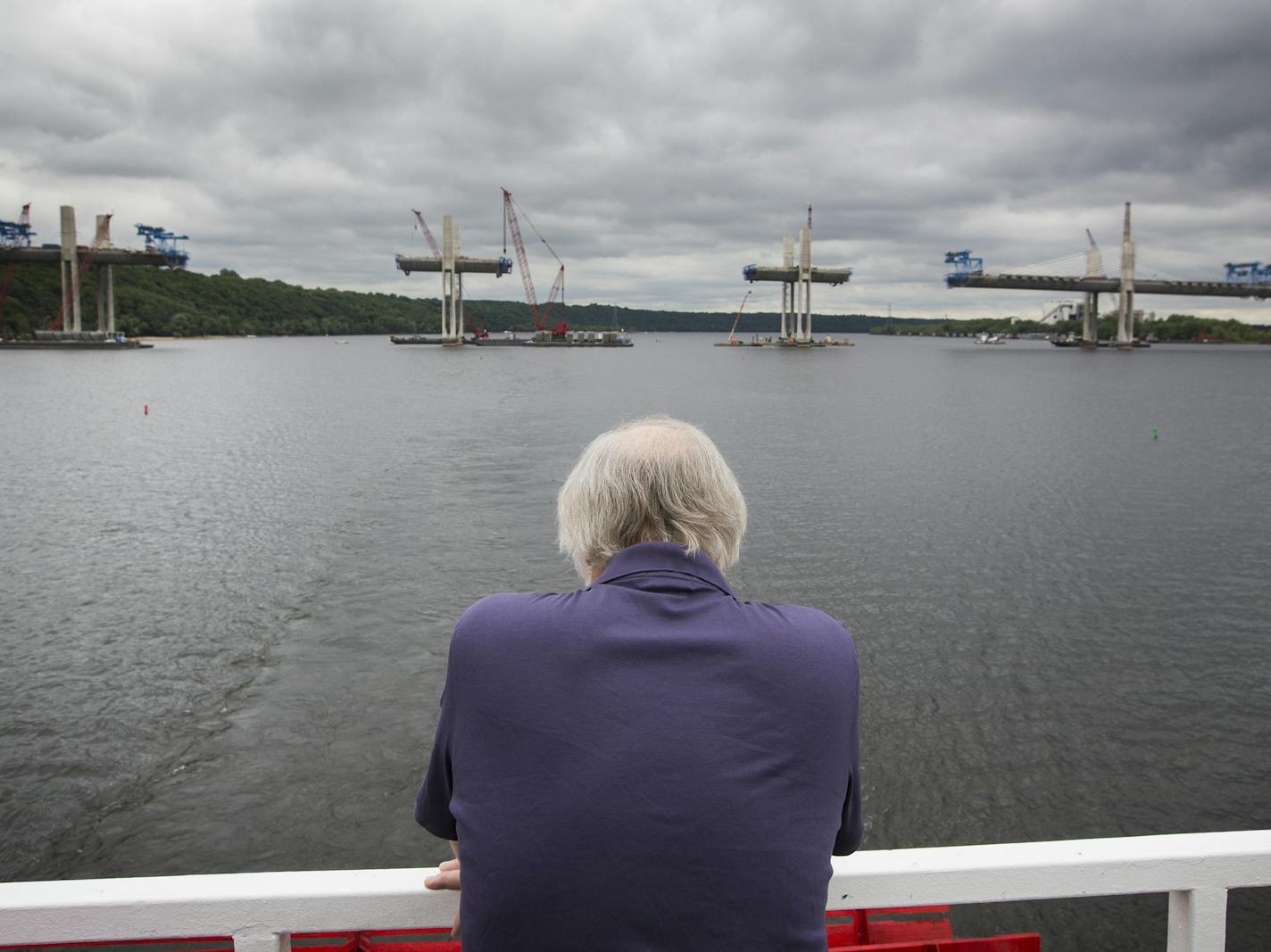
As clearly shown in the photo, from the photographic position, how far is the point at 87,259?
105562 millimetres

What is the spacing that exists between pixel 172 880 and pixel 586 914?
2.46ft

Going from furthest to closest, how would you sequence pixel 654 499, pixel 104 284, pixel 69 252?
pixel 104 284 < pixel 69 252 < pixel 654 499

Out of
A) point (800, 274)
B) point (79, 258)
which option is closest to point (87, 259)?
point (79, 258)

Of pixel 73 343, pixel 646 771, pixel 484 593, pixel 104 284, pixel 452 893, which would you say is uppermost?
pixel 104 284

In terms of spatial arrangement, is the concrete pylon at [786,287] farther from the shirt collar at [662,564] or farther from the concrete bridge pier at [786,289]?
the shirt collar at [662,564]

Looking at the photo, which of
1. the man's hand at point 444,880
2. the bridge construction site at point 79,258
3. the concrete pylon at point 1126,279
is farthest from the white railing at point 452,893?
the concrete pylon at point 1126,279

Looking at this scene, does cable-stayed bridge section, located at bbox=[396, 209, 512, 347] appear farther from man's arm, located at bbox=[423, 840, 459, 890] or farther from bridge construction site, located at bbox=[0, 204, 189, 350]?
man's arm, located at bbox=[423, 840, 459, 890]

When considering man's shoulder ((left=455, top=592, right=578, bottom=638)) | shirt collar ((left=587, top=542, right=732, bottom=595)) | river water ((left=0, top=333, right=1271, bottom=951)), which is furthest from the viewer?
river water ((left=0, top=333, right=1271, bottom=951))

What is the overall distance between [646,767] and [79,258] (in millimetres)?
123273

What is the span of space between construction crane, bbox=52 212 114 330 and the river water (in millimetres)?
87487

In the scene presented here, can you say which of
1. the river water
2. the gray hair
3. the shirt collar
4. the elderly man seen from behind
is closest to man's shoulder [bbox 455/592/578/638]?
the elderly man seen from behind

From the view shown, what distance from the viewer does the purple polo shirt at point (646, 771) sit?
66.6 inches

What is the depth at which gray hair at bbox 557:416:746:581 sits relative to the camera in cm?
218

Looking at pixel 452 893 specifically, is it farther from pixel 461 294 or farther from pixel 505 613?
pixel 461 294
